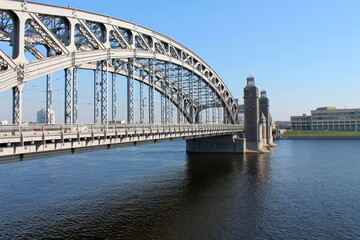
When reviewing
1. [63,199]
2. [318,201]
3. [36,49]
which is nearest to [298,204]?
[318,201]

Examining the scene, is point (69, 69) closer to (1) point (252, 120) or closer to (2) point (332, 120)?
(1) point (252, 120)

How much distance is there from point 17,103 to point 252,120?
74104 mm

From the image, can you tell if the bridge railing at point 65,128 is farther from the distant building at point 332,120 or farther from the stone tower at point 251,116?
the distant building at point 332,120

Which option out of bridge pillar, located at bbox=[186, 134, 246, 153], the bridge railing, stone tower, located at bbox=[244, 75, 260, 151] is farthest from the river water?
stone tower, located at bbox=[244, 75, 260, 151]

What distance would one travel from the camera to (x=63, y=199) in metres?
30.0

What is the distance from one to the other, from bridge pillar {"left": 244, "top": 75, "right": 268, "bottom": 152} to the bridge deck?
5466 cm

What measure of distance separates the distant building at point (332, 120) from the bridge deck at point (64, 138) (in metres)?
174

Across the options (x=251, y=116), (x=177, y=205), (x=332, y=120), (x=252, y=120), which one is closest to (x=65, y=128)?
(x=177, y=205)

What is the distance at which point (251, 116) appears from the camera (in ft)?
291

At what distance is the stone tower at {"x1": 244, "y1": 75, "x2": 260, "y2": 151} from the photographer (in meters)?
85.8

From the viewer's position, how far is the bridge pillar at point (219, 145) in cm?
8119

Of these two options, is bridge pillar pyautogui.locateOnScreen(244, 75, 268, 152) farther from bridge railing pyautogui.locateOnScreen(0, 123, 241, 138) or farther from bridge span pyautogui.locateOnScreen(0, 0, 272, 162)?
bridge railing pyautogui.locateOnScreen(0, 123, 241, 138)

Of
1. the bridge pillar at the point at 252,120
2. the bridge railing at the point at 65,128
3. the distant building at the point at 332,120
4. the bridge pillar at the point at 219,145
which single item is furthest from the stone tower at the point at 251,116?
the distant building at the point at 332,120

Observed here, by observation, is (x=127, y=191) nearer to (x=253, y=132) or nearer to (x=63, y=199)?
(x=63, y=199)
